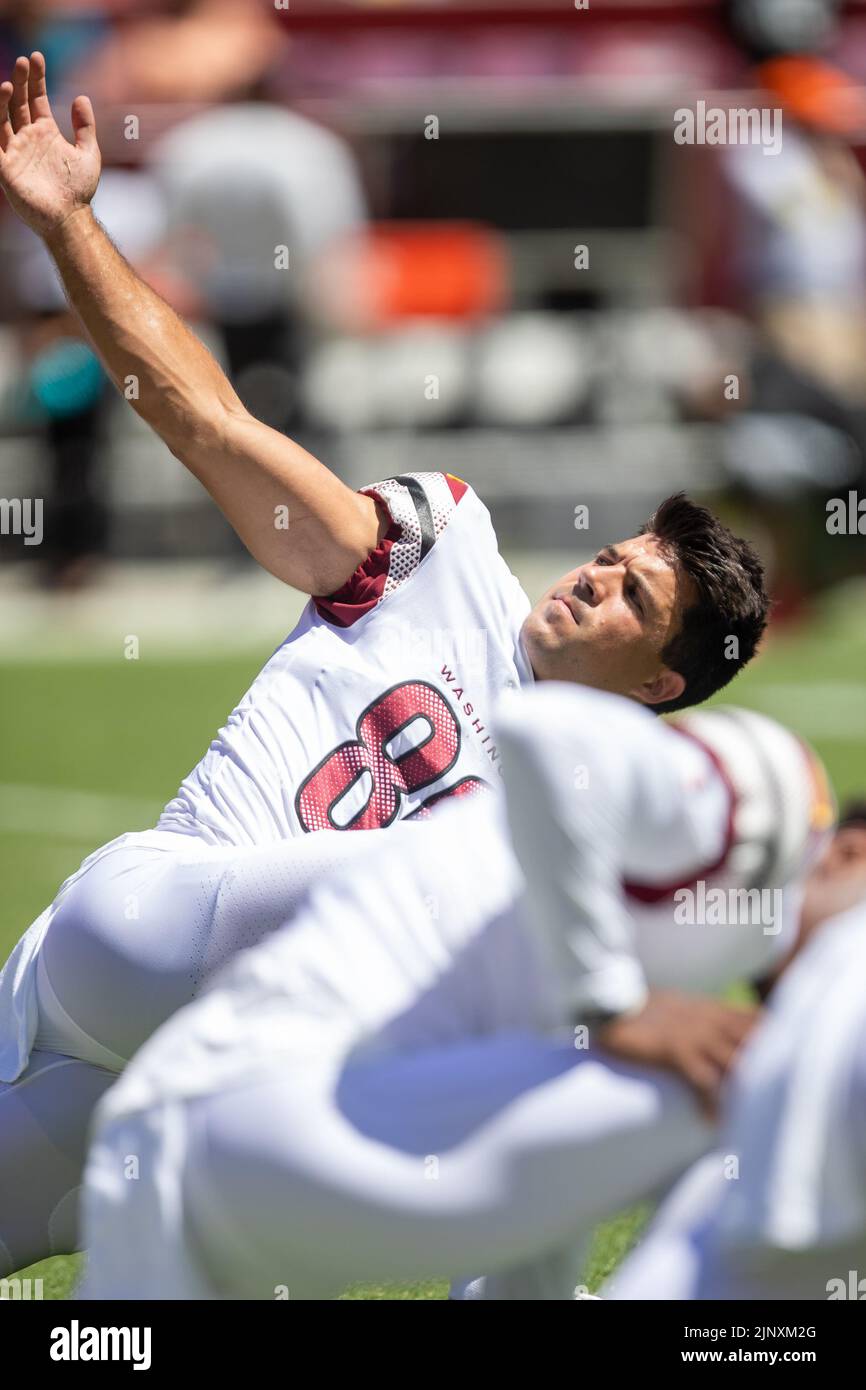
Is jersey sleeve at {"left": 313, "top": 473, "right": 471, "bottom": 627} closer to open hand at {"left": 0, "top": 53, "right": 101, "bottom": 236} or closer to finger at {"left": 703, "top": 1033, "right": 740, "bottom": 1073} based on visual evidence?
open hand at {"left": 0, "top": 53, "right": 101, "bottom": 236}

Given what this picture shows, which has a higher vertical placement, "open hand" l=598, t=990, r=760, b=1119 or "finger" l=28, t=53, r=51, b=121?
"finger" l=28, t=53, r=51, b=121

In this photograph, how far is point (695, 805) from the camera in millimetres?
2732

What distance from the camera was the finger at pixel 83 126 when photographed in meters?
4.21

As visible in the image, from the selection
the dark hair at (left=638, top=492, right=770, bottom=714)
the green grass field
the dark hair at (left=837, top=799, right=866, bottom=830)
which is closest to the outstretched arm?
the dark hair at (left=638, top=492, right=770, bottom=714)

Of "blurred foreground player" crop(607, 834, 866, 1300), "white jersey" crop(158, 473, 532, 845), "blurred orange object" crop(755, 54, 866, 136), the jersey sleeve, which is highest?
"blurred orange object" crop(755, 54, 866, 136)

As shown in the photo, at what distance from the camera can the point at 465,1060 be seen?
2775mm

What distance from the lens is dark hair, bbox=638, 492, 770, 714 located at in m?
4.07

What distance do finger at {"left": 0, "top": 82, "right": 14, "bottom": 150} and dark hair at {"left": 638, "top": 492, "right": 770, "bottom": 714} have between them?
1.50 meters

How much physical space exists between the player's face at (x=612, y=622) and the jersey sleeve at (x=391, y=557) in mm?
281

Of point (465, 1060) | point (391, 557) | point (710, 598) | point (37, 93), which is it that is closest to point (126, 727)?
point (37, 93)

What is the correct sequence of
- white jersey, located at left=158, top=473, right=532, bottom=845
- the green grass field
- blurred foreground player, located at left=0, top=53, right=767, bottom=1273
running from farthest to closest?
1. the green grass field
2. white jersey, located at left=158, top=473, right=532, bottom=845
3. blurred foreground player, located at left=0, top=53, right=767, bottom=1273

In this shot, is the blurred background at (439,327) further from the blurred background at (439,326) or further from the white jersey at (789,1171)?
the white jersey at (789,1171)

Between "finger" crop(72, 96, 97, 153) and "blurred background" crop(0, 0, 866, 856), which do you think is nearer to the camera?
"finger" crop(72, 96, 97, 153)

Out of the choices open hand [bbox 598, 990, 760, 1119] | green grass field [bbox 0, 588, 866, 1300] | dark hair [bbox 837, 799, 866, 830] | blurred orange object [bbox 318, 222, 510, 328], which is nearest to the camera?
open hand [bbox 598, 990, 760, 1119]
